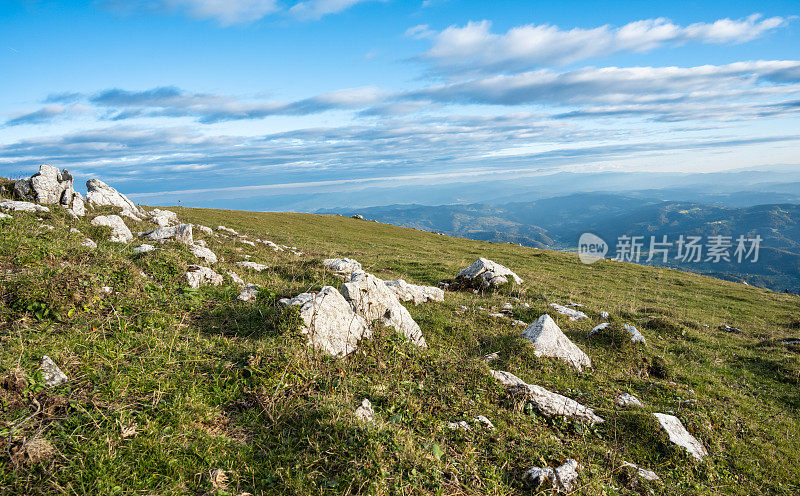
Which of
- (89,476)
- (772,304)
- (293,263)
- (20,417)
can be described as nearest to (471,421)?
(89,476)

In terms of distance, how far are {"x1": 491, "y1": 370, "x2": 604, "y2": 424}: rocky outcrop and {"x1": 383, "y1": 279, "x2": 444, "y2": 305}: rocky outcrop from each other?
6391 millimetres

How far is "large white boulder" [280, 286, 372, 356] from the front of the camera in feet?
26.5

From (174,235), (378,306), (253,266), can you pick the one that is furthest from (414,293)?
(174,235)

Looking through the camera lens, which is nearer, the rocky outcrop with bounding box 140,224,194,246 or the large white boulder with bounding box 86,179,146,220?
the rocky outcrop with bounding box 140,224,194,246

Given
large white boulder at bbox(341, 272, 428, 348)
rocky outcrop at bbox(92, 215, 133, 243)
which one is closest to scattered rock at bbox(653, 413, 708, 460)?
large white boulder at bbox(341, 272, 428, 348)

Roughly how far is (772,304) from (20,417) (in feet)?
144

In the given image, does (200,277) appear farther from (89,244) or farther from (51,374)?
(51,374)

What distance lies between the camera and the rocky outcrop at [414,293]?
14609mm

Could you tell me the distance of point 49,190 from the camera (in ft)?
62.1

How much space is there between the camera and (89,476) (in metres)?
4.40

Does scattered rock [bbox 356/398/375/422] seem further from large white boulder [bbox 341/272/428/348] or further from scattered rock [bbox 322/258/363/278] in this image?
scattered rock [bbox 322/258/363/278]

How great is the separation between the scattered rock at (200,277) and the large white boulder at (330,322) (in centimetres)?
322

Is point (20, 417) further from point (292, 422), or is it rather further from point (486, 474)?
point (486, 474)

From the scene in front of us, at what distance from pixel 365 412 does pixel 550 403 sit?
436cm
